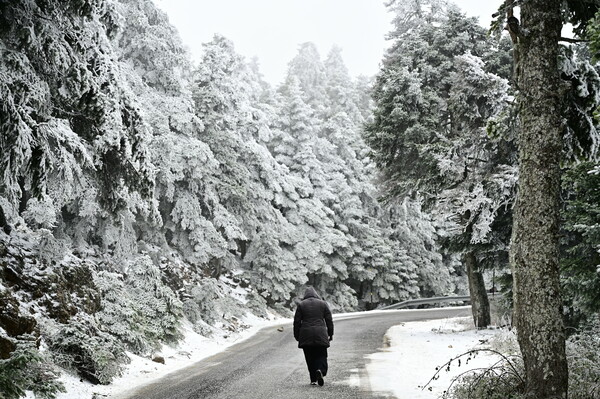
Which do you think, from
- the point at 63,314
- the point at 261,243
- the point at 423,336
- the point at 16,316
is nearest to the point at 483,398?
the point at 16,316

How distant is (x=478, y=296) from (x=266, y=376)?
10.1 meters

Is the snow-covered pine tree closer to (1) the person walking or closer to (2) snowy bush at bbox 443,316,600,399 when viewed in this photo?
(1) the person walking

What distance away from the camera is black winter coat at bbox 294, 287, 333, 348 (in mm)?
8359

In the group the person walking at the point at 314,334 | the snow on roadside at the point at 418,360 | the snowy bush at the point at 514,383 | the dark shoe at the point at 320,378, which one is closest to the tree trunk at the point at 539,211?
the snowy bush at the point at 514,383

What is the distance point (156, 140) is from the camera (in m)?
17.2

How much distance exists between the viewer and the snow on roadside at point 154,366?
25.9 ft

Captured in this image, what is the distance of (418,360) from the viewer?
10.8m

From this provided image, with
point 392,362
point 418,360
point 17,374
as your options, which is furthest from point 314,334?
point 17,374

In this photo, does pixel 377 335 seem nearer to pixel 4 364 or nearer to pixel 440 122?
pixel 440 122

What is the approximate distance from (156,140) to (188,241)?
5657 mm

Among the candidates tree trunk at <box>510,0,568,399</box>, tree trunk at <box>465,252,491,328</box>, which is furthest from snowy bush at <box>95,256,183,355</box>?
tree trunk at <box>465,252,491,328</box>

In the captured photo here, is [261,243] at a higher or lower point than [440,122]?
lower

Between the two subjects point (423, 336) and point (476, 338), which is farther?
point (423, 336)

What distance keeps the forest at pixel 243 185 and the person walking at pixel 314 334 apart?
9.89ft
